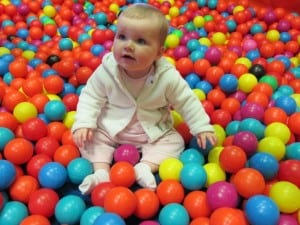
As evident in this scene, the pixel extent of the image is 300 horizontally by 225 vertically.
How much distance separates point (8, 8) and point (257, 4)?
55.6 inches

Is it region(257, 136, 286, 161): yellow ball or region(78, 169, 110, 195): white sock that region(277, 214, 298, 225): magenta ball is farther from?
region(78, 169, 110, 195): white sock

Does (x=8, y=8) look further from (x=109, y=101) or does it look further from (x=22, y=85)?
(x=109, y=101)

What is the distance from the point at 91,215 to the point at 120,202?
8 cm

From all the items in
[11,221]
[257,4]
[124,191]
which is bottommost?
[11,221]

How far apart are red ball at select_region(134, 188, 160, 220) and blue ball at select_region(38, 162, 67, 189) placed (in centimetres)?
23

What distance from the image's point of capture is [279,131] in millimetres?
1265

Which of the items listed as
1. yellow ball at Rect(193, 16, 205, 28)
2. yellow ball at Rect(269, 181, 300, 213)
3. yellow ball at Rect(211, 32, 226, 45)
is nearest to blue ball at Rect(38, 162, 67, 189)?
yellow ball at Rect(269, 181, 300, 213)

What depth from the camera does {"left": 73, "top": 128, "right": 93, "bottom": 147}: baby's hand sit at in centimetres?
118

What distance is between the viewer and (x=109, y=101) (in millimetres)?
1255

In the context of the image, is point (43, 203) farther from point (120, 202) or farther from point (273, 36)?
point (273, 36)

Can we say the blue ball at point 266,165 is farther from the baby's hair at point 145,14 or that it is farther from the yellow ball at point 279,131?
the baby's hair at point 145,14

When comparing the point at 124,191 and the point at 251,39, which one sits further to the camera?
the point at 251,39

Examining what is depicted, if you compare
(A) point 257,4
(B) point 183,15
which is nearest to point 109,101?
(B) point 183,15

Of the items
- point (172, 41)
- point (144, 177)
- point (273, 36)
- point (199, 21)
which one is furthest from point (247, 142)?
point (199, 21)
